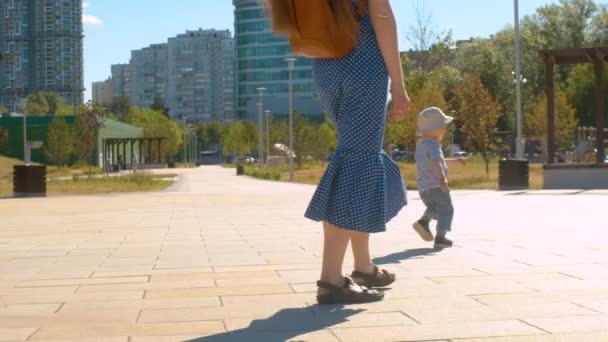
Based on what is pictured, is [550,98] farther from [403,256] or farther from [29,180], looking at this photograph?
[403,256]

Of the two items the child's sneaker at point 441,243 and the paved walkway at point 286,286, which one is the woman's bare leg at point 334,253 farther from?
the child's sneaker at point 441,243

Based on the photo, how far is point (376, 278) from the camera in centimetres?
466

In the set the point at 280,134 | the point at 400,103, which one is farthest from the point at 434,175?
the point at 280,134

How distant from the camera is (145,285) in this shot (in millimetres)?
5266

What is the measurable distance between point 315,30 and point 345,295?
1.28 metres

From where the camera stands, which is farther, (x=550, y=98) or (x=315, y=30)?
(x=550, y=98)

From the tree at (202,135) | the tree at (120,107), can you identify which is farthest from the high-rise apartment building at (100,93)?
the tree at (120,107)

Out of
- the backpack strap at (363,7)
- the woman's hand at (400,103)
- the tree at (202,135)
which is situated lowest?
the woman's hand at (400,103)

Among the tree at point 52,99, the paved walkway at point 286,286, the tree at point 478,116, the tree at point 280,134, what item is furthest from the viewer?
the tree at point 52,99

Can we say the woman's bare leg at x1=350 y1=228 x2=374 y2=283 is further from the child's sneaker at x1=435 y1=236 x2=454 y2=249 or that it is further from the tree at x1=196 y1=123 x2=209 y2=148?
the tree at x1=196 y1=123 x2=209 y2=148

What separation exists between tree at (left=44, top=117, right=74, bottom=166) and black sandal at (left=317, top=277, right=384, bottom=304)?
71.0m

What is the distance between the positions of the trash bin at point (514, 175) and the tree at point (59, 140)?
56.0 meters

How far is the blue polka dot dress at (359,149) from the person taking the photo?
4285mm

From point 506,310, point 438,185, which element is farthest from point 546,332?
point 438,185
